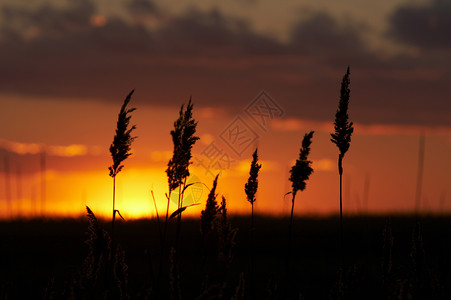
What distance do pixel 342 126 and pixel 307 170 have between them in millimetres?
570

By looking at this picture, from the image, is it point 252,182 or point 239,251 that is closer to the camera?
point 252,182

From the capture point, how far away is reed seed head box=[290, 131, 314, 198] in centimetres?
559

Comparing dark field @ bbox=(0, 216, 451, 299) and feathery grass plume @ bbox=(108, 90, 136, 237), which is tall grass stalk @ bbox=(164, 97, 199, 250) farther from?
dark field @ bbox=(0, 216, 451, 299)

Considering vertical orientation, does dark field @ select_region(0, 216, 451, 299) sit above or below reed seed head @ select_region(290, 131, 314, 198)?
below

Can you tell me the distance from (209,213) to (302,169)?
1094mm

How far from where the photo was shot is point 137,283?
14320 mm

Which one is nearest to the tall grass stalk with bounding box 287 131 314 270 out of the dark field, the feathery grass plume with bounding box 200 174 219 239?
the feathery grass plume with bounding box 200 174 219 239

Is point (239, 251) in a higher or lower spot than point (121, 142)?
lower

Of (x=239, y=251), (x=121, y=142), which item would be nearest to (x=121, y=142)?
(x=121, y=142)

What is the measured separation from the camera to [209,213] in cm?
493

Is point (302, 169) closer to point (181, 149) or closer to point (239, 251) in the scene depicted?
point (181, 149)

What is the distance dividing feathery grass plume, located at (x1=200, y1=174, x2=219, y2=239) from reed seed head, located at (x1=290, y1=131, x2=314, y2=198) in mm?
Result: 927

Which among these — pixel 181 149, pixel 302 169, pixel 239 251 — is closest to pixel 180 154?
pixel 181 149

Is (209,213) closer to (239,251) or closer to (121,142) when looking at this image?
(121,142)
